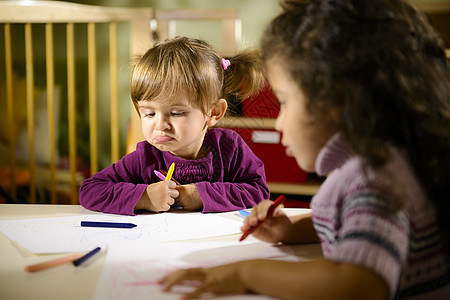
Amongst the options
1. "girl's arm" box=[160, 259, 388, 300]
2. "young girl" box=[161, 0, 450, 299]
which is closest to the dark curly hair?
"young girl" box=[161, 0, 450, 299]

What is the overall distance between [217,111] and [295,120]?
1.65ft

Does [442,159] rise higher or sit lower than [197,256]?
higher

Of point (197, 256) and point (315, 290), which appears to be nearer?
point (315, 290)

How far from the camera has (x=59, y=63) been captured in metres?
2.43

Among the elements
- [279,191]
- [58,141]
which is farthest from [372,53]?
[58,141]

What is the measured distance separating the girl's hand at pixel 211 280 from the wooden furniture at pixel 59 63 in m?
0.86

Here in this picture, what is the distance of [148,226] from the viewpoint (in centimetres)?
78

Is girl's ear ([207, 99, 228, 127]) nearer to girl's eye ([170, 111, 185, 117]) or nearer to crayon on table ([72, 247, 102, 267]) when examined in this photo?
girl's eye ([170, 111, 185, 117])

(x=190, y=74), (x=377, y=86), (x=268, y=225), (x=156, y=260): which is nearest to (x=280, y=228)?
(x=268, y=225)

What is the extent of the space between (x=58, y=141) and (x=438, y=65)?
7.16 ft

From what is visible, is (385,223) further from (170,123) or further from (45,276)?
(170,123)

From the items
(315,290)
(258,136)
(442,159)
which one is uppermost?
(442,159)

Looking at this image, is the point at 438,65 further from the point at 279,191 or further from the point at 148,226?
the point at 279,191

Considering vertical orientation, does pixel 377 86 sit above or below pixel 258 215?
above
